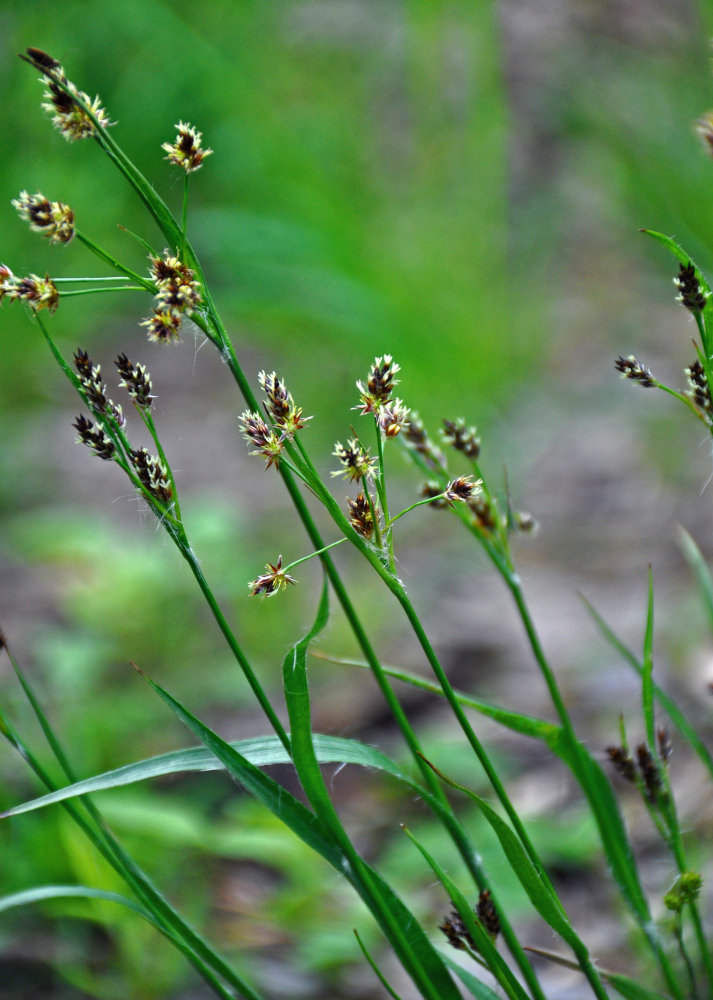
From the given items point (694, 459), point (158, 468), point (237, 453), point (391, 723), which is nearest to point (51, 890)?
point (158, 468)

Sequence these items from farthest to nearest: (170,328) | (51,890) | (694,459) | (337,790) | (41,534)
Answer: (694,459), (41,534), (337,790), (51,890), (170,328)

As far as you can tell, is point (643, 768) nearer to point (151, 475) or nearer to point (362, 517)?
point (362, 517)

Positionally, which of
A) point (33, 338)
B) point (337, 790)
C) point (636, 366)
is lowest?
point (636, 366)

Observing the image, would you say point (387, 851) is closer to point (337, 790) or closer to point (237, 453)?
point (337, 790)

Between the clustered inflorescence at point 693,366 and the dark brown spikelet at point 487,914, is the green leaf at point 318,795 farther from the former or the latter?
the clustered inflorescence at point 693,366

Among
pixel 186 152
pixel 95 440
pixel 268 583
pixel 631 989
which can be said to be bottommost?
pixel 631 989

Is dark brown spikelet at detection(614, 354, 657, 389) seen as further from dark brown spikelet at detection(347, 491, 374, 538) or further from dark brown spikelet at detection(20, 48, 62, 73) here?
dark brown spikelet at detection(20, 48, 62, 73)

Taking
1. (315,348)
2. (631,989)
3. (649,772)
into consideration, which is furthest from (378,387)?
(315,348)

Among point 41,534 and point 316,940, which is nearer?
point 316,940
